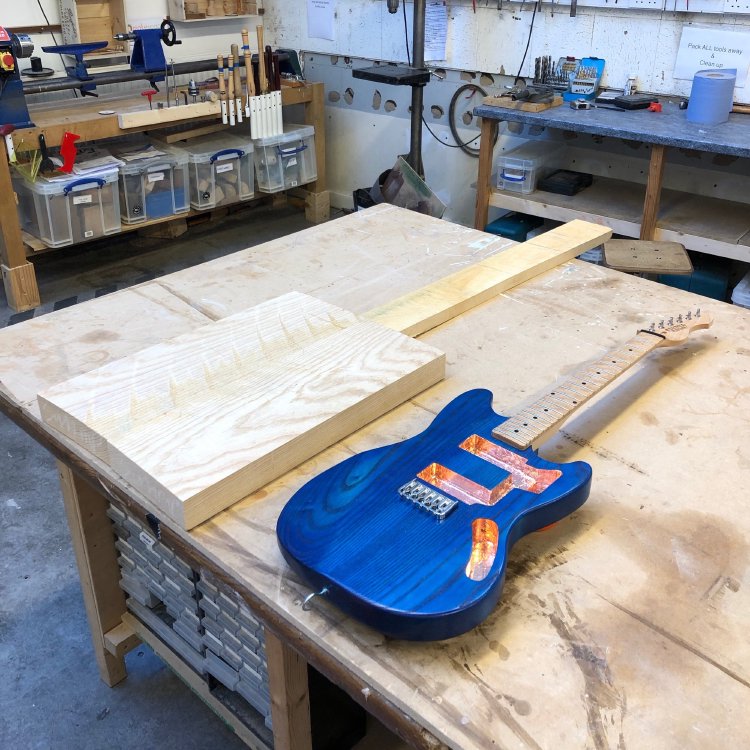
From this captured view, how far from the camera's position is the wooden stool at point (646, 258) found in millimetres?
1981

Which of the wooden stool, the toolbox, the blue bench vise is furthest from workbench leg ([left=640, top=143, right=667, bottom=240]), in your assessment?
the blue bench vise

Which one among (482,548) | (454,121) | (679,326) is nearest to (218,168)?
(454,121)

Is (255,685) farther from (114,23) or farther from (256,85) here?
(114,23)

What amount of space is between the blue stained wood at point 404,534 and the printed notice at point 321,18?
339 centimetres

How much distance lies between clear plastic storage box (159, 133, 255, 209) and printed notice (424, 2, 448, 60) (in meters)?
0.94

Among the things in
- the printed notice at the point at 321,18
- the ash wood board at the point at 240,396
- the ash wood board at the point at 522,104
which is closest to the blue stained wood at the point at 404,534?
the ash wood board at the point at 240,396

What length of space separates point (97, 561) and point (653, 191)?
84.1 inches

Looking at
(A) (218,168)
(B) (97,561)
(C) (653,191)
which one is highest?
(C) (653,191)

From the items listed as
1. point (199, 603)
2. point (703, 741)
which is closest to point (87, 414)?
point (199, 603)

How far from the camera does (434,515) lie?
2.74 ft

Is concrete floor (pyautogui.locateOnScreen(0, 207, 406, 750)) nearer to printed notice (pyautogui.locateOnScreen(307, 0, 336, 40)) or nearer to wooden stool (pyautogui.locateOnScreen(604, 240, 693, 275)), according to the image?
wooden stool (pyautogui.locateOnScreen(604, 240, 693, 275))

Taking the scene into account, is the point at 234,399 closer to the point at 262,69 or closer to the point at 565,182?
the point at 565,182

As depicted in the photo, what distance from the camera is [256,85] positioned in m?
3.47

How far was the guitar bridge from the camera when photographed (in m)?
0.83
